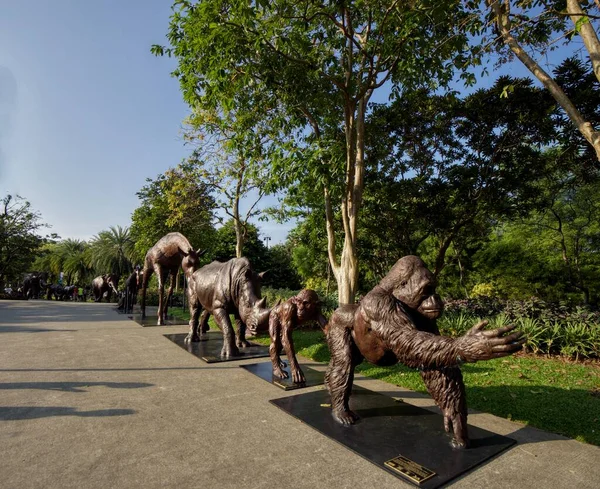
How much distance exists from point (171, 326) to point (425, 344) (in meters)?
8.95

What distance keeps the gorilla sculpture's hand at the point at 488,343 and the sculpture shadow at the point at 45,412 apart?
11.0 ft

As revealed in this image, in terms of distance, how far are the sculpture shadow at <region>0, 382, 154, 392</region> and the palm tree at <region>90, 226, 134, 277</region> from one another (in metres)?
32.9

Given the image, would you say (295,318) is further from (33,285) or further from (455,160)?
(33,285)

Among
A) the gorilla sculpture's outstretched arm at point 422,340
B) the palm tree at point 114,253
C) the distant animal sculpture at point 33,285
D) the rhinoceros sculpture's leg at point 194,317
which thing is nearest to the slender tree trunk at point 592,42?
the gorilla sculpture's outstretched arm at point 422,340

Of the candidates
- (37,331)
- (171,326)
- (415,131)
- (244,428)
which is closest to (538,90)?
(415,131)

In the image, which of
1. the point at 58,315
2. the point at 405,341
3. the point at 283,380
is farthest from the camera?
the point at 58,315

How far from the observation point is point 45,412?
11.8 feet

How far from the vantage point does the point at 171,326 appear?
10.0 m

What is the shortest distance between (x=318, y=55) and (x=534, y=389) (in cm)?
813

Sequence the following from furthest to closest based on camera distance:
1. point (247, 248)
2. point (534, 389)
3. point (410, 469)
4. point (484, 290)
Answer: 1. point (247, 248)
2. point (484, 290)
3. point (534, 389)
4. point (410, 469)

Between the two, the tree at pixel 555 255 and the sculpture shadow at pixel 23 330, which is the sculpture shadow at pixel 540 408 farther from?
the tree at pixel 555 255

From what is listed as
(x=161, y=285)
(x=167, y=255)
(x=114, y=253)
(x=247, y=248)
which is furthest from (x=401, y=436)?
(x=114, y=253)

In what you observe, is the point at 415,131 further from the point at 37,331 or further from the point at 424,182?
the point at 37,331

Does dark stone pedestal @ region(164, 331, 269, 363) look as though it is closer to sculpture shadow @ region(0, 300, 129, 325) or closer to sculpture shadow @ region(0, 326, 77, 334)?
sculpture shadow @ region(0, 326, 77, 334)
